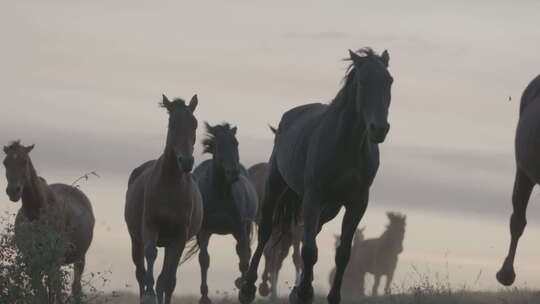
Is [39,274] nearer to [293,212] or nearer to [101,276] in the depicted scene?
[101,276]

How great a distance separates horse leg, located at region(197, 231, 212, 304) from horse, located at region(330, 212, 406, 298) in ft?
Answer: 34.3

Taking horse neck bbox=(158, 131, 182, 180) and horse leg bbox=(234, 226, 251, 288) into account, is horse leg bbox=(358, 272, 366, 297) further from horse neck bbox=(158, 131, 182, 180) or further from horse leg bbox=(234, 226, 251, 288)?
horse neck bbox=(158, 131, 182, 180)

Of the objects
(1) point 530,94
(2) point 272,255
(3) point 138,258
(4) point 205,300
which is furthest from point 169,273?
(2) point 272,255

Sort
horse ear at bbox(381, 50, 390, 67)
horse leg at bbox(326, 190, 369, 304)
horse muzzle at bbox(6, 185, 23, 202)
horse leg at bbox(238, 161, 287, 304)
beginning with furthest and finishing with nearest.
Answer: horse muzzle at bbox(6, 185, 23, 202) < horse leg at bbox(238, 161, 287, 304) < horse leg at bbox(326, 190, 369, 304) < horse ear at bbox(381, 50, 390, 67)

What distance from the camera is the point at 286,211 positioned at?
49.6 feet

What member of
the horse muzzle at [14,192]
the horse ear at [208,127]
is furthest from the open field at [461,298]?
the horse ear at [208,127]

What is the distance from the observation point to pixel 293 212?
1512cm

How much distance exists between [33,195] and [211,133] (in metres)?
3.45

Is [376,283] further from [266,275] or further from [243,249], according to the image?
[243,249]

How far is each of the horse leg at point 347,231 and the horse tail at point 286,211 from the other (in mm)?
1895

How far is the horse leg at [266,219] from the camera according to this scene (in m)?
14.9

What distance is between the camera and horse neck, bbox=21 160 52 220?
1706 cm

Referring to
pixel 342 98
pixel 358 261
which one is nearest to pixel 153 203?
pixel 342 98

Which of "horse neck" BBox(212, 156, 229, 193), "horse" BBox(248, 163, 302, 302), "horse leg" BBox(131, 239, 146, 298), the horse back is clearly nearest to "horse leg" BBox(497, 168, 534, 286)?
the horse back
